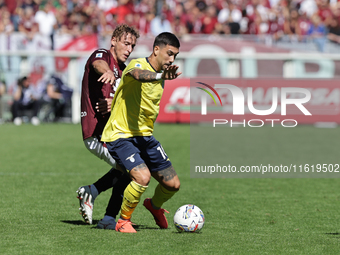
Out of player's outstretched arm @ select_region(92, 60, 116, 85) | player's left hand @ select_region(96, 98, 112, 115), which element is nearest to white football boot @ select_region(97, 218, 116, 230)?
player's left hand @ select_region(96, 98, 112, 115)

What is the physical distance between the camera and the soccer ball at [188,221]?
535 centimetres

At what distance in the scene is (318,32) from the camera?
20781 millimetres

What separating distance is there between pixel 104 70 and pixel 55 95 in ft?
48.9

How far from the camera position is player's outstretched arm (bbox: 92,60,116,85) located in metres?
5.16

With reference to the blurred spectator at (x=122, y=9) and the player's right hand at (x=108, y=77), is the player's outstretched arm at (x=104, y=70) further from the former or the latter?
the blurred spectator at (x=122, y=9)

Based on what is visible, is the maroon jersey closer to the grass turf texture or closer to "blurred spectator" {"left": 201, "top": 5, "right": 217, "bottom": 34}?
the grass turf texture

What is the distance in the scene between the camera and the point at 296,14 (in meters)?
21.4

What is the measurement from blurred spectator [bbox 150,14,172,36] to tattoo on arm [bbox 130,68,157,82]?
16180 millimetres

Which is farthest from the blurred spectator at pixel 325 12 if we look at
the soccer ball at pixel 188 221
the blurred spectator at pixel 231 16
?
the soccer ball at pixel 188 221

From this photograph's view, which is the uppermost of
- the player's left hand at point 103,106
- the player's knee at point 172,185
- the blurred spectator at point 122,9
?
the blurred spectator at point 122,9

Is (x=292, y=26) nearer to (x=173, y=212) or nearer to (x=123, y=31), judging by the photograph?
(x=173, y=212)

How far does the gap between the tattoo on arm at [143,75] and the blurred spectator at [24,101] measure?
49.9 ft

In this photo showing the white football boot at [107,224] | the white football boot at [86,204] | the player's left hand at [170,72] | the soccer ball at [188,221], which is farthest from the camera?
the white football boot at [86,204]

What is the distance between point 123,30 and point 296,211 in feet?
10.0
